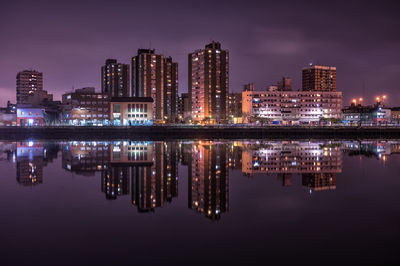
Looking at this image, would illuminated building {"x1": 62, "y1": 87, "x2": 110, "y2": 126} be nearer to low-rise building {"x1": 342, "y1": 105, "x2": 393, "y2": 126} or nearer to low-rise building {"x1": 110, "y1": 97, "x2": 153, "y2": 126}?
low-rise building {"x1": 110, "y1": 97, "x2": 153, "y2": 126}

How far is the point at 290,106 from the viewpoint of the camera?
16538 centimetres

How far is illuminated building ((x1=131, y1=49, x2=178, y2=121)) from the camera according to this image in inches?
6693

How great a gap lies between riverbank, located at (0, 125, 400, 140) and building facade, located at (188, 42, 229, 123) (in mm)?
62983

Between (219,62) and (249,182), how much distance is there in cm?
14043

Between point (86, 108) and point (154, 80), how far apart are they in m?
44.8

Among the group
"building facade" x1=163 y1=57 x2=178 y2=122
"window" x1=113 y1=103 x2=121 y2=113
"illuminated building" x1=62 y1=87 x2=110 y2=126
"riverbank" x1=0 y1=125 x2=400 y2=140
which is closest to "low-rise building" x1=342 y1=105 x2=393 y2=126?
"riverbank" x1=0 y1=125 x2=400 y2=140

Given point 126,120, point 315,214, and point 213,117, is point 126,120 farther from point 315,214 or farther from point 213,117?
point 315,214

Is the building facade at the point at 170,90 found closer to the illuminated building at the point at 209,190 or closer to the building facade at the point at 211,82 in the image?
the building facade at the point at 211,82

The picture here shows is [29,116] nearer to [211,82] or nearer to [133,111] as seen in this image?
[133,111]

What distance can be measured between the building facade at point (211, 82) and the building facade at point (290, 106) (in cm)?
1188

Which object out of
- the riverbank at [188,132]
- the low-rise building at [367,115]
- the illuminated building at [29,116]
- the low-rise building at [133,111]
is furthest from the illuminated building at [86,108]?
the low-rise building at [367,115]

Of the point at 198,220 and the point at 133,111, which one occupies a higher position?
the point at 133,111

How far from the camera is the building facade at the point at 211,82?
155500 mm

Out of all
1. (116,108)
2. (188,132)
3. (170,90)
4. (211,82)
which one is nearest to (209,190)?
(188,132)
